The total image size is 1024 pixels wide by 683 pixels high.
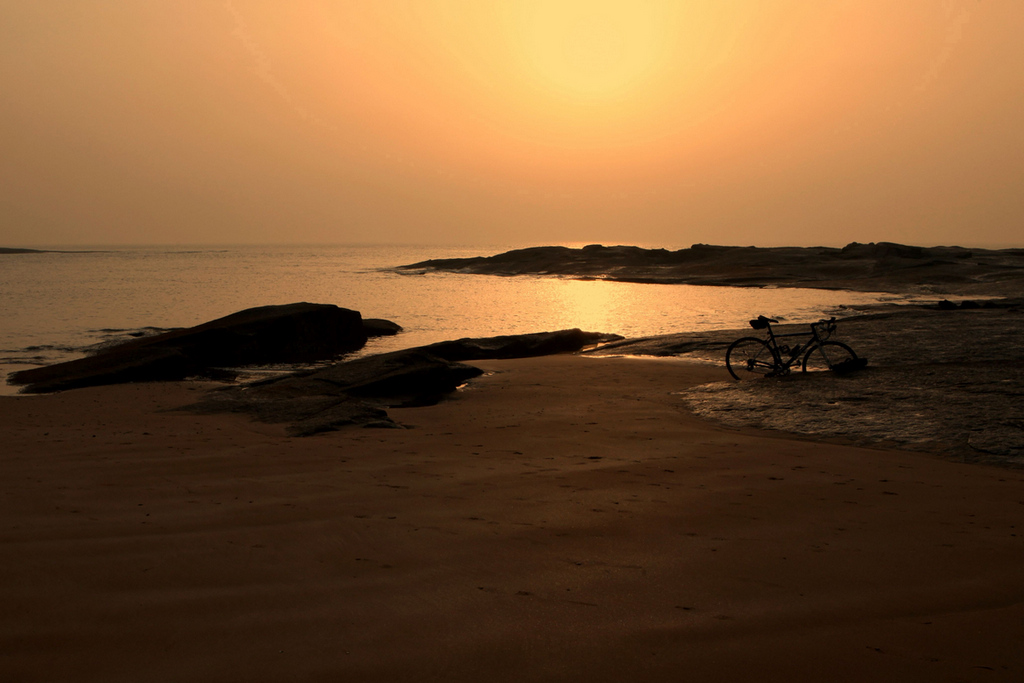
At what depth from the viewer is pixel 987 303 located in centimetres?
2397

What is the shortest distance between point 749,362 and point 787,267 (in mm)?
49434

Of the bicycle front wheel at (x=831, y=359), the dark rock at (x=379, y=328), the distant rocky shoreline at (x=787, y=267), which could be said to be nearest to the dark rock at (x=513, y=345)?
the bicycle front wheel at (x=831, y=359)

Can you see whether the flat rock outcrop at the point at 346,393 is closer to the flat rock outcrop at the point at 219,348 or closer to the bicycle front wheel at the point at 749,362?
the flat rock outcrop at the point at 219,348

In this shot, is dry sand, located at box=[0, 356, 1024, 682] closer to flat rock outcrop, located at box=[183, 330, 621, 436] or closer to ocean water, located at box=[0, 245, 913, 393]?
flat rock outcrop, located at box=[183, 330, 621, 436]

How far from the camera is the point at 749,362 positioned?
42.0ft

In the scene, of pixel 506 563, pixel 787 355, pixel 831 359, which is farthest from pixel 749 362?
Answer: pixel 506 563

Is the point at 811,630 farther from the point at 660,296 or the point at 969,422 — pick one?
the point at 660,296

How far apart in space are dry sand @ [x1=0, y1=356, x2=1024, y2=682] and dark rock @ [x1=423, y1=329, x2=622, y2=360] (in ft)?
34.1

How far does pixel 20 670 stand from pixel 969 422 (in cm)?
960

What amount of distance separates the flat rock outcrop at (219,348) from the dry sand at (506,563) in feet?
27.4

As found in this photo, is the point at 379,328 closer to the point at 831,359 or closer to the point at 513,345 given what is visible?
the point at 513,345

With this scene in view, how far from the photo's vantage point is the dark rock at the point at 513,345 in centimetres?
1820

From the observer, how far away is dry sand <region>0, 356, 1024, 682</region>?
3.12 meters

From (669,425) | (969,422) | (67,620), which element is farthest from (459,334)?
(67,620)
